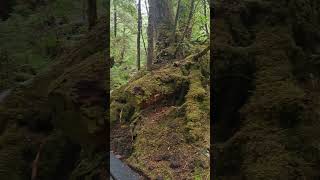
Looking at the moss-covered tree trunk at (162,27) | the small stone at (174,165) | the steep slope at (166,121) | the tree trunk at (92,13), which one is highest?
the moss-covered tree trunk at (162,27)

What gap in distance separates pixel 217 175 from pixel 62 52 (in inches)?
88.7

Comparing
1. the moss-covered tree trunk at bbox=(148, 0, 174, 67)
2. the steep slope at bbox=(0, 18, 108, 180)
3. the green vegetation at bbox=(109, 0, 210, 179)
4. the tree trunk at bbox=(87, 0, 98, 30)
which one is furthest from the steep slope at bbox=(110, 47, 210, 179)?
the steep slope at bbox=(0, 18, 108, 180)

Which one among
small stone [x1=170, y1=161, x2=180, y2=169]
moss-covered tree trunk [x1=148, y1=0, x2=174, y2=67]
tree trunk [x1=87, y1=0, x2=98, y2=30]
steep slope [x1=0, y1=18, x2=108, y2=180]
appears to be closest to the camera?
steep slope [x1=0, y1=18, x2=108, y2=180]

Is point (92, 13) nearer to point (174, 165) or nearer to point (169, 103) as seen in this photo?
point (174, 165)

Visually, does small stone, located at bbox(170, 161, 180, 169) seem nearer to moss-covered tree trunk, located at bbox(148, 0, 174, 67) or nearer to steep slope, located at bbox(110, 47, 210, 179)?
steep slope, located at bbox(110, 47, 210, 179)

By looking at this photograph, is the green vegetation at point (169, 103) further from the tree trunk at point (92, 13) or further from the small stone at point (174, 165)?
the tree trunk at point (92, 13)

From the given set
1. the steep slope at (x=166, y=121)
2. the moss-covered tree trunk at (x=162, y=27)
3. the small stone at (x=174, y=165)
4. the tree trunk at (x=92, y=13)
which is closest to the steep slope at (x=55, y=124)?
the tree trunk at (x=92, y=13)

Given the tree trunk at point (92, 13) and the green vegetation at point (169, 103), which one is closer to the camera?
the tree trunk at point (92, 13)

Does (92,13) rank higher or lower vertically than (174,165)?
higher

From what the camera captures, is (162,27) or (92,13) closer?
(92,13)

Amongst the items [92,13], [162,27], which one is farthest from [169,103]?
[92,13]

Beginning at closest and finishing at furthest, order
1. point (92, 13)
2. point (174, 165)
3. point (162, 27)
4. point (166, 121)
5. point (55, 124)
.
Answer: point (55, 124) → point (92, 13) → point (174, 165) → point (166, 121) → point (162, 27)

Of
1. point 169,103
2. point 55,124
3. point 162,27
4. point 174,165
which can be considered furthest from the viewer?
point 162,27

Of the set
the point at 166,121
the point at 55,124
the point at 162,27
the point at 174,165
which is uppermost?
the point at 162,27
